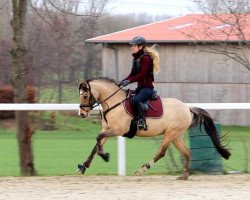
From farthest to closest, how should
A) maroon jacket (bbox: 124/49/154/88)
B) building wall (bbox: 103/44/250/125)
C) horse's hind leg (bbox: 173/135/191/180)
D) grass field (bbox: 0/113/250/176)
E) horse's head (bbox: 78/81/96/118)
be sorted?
building wall (bbox: 103/44/250/125), grass field (bbox: 0/113/250/176), horse's hind leg (bbox: 173/135/191/180), horse's head (bbox: 78/81/96/118), maroon jacket (bbox: 124/49/154/88)

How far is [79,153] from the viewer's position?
19016 millimetres

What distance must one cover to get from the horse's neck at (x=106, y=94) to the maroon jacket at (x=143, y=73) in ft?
1.41

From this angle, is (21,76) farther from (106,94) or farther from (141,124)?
(141,124)

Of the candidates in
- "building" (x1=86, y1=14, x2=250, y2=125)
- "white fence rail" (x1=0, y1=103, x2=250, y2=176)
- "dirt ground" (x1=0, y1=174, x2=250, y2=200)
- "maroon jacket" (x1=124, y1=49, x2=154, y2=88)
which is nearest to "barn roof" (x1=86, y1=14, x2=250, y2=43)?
"building" (x1=86, y1=14, x2=250, y2=125)

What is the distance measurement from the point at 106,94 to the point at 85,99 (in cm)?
41

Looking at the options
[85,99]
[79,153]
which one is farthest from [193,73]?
[85,99]

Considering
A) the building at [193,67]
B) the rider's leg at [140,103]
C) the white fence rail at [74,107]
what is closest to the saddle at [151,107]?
the rider's leg at [140,103]

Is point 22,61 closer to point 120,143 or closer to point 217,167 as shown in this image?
point 120,143

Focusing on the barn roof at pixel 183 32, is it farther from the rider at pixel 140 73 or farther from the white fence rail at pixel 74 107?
the rider at pixel 140 73

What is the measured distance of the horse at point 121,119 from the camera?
11555mm

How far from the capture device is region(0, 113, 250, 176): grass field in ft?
46.2

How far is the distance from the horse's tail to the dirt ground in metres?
0.48

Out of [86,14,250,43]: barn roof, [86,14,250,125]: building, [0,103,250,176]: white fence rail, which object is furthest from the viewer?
[86,14,250,125]: building

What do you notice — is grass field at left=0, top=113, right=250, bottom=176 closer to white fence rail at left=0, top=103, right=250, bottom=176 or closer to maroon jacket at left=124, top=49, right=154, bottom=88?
white fence rail at left=0, top=103, right=250, bottom=176
